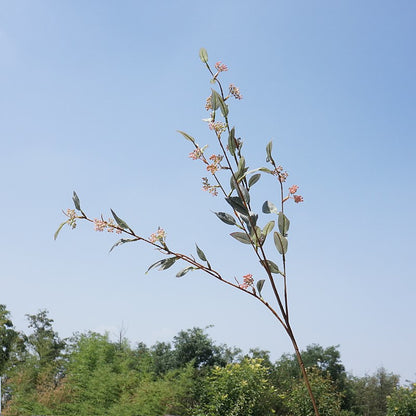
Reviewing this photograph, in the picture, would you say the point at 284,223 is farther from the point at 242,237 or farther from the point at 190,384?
the point at 190,384

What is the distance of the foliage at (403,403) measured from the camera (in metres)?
8.62

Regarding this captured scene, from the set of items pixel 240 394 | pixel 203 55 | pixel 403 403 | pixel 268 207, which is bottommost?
pixel 268 207

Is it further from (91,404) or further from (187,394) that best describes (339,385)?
(91,404)

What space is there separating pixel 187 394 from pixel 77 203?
28.3 ft

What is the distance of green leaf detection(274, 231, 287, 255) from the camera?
108cm

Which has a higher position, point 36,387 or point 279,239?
point 36,387

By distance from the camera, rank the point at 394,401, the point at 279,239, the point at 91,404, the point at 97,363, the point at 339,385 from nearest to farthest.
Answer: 1. the point at 279,239
2. the point at 394,401
3. the point at 91,404
4. the point at 97,363
5. the point at 339,385

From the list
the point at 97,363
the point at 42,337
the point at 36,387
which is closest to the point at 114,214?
the point at 97,363

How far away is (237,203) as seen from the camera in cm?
109

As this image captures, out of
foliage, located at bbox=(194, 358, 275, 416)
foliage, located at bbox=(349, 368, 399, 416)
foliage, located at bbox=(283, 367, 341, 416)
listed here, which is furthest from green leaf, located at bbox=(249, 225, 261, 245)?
foliage, located at bbox=(349, 368, 399, 416)

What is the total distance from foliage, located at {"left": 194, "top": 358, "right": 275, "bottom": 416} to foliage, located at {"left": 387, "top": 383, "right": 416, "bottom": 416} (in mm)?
2315

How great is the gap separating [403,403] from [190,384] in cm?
388

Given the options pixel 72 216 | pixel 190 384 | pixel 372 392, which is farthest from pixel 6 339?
pixel 72 216

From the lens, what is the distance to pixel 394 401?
8828mm
